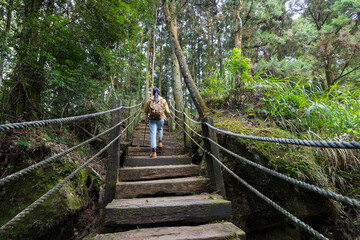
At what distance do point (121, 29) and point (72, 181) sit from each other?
4.82m

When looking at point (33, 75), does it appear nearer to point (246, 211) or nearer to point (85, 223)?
Result: point (85, 223)

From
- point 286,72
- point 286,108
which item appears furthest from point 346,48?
point 286,108

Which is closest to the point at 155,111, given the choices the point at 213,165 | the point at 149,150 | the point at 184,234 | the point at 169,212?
the point at 149,150

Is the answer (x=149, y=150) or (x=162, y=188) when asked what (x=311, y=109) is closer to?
(x=162, y=188)

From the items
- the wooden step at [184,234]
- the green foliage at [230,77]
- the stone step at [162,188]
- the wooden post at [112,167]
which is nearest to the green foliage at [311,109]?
the green foliage at [230,77]

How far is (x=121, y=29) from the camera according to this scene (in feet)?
17.1

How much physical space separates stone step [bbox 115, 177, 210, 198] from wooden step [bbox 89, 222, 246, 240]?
584 millimetres

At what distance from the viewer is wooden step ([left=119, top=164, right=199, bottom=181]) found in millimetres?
2505

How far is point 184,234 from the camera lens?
1.54 m

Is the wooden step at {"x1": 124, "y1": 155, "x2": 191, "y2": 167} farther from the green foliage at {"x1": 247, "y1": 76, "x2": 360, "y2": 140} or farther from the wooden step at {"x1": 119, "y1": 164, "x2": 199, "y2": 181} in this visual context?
the green foliage at {"x1": 247, "y1": 76, "x2": 360, "y2": 140}

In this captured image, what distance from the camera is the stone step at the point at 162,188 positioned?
2152 mm

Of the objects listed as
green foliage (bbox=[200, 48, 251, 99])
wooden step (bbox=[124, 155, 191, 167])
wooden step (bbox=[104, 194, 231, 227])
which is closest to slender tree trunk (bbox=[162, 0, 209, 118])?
green foliage (bbox=[200, 48, 251, 99])

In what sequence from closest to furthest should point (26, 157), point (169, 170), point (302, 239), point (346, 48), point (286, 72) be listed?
point (302, 239)
point (169, 170)
point (26, 157)
point (346, 48)
point (286, 72)

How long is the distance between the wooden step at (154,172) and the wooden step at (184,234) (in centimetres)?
97
